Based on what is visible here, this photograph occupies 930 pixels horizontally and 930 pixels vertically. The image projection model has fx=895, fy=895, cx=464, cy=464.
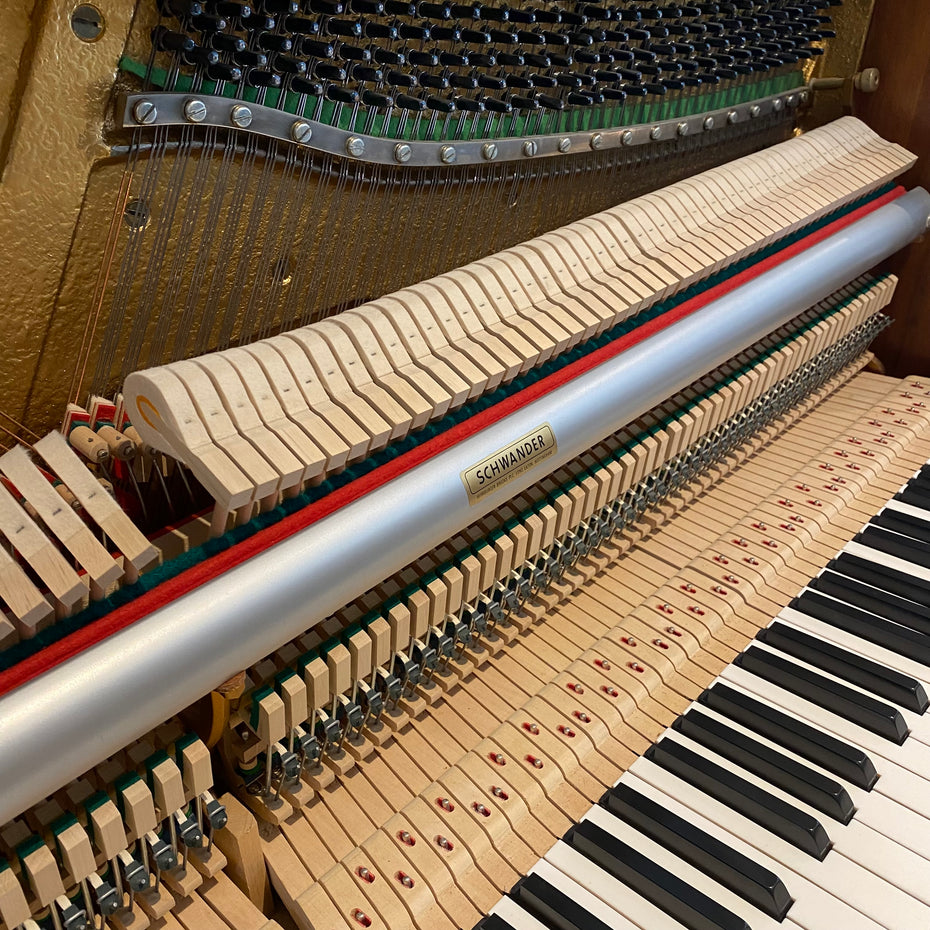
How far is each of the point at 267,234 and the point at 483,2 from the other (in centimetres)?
67

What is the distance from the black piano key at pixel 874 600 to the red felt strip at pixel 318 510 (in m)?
0.73

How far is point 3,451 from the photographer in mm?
1463

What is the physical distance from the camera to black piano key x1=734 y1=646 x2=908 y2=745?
70.3 inches

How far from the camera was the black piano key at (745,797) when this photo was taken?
156 centimetres

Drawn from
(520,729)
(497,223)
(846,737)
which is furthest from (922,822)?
(497,223)

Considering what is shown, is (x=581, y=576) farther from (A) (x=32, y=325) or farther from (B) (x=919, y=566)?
(A) (x=32, y=325)

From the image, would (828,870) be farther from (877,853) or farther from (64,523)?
(64,523)

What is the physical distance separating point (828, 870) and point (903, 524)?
3.63 ft

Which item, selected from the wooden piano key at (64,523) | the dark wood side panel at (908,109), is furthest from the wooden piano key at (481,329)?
the dark wood side panel at (908,109)

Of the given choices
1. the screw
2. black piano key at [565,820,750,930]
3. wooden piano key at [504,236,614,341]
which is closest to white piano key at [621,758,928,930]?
black piano key at [565,820,750,930]

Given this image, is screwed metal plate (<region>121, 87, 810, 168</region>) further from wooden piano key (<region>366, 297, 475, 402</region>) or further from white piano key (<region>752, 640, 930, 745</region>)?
white piano key (<region>752, 640, 930, 745</region>)

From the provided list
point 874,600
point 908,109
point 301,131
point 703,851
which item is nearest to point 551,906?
point 703,851

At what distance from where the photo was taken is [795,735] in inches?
68.9

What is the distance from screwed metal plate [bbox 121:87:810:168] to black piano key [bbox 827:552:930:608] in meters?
1.19
